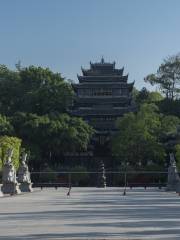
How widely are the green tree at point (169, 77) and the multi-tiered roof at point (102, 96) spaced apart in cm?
1274

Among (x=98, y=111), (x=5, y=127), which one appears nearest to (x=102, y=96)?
(x=98, y=111)

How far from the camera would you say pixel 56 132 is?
234 feet

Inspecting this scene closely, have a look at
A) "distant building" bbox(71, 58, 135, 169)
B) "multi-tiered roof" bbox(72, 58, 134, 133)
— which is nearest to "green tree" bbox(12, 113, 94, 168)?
"distant building" bbox(71, 58, 135, 169)

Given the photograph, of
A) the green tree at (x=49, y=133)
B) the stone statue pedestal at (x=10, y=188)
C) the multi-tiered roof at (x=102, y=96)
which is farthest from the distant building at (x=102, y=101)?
the stone statue pedestal at (x=10, y=188)

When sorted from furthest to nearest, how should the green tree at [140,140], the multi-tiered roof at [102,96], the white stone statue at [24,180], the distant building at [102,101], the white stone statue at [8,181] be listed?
the multi-tiered roof at [102,96] → the distant building at [102,101] → the green tree at [140,140] → the white stone statue at [24,180] → the white stone statue at [8,181]

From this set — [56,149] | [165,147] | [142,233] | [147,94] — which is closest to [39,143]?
[56,149]

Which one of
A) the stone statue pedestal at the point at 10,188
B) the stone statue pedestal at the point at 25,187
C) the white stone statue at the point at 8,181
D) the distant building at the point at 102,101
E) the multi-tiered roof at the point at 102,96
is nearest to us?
the stone statue pedestal at the point at 10,188

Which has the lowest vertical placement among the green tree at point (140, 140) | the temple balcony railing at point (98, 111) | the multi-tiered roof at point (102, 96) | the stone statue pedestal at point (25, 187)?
the stone statue pedestal at point (25, 187)

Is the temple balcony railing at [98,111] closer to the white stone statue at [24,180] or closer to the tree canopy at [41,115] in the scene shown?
the tree canopy at [41,115]

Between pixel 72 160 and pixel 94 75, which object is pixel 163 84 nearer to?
pixel 94 75

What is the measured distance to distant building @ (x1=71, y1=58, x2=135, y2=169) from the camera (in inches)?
3199

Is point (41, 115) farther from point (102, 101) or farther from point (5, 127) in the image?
point (5, 127)

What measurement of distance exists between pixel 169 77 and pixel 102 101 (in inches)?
734

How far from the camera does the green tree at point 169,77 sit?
317 ft
